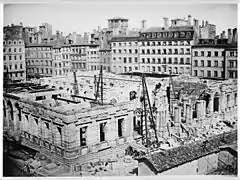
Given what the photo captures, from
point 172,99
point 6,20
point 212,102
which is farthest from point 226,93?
point 6,20

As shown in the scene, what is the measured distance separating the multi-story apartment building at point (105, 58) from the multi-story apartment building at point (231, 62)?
79 cm

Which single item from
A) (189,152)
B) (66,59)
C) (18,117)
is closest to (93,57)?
(66,59)

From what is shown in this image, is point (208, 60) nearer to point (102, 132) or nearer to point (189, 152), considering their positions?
point (189, 152)

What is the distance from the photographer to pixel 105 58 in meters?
3.37

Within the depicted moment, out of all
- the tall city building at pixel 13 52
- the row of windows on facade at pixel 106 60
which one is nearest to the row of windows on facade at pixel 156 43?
the row of windows on facade at pixel 106 60

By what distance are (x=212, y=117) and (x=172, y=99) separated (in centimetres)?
31

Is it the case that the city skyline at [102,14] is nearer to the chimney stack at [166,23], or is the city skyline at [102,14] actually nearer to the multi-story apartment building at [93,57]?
the chimney stack at [166,23]

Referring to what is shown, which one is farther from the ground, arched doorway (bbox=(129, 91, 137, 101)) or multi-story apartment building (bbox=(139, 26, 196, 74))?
multi-story apartment building (bbox=(139, 26, 196, 74))

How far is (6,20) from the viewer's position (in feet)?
10.5

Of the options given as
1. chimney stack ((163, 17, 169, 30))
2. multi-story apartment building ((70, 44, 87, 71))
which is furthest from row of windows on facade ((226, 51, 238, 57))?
multi-story apartment building ((70, 44, 87, 71))

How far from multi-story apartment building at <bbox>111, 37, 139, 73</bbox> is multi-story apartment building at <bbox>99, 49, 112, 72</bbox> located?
0.03 metres

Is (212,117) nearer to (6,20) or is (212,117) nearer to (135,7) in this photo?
(135,7)

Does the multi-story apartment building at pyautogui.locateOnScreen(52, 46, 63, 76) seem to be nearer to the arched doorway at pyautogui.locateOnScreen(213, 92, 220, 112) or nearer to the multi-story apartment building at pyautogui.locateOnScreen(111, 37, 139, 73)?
the multi-story apartment building at pyautogui.locateOnScreen(111, 37, 139, 73)

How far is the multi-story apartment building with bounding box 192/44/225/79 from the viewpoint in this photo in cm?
334
